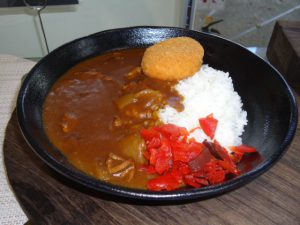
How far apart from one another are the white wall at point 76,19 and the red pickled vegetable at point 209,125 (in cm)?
165

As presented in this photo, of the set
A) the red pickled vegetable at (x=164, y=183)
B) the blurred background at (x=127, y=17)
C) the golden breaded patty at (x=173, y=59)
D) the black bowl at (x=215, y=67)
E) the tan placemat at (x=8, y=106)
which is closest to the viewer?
the black bowl at (x=215, y=67)

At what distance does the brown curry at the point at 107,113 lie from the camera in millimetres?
1414

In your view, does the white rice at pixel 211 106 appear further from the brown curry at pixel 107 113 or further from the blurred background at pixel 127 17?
the blurred background at pixel 127 17

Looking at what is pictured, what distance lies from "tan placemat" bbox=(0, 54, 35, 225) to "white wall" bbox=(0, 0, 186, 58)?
655 millimetres

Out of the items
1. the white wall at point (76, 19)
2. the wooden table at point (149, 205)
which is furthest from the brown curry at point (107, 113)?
the white wall at point (76, 19)

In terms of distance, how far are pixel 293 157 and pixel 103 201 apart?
94 centimetres

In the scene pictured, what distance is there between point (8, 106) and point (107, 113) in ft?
2.66

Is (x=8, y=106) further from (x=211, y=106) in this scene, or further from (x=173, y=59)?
(x=211, y=106)

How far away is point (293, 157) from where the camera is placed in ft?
5.04

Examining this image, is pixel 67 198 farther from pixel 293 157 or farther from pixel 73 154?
pixel 293 157

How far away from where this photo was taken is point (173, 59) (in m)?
1.83

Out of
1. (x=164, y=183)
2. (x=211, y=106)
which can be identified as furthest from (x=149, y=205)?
(x=211, y=106)

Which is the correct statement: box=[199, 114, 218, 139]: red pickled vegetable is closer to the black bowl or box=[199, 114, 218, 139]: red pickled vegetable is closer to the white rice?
the white rice

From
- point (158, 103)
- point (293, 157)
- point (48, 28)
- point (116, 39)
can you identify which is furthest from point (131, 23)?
point (293, 157)
